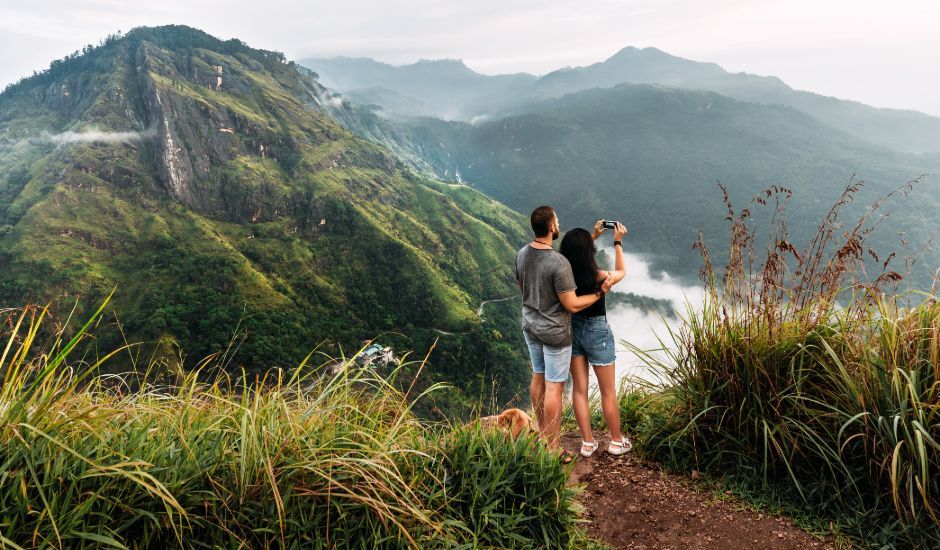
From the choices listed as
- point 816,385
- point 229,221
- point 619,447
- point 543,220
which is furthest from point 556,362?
point 229,221

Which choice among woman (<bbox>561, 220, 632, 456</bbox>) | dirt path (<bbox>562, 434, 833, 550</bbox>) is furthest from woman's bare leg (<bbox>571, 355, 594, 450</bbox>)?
dirt path (<bbox>562, 434, 833, 550</bbox>)

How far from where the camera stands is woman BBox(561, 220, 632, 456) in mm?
3375

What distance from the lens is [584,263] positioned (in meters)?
3.37

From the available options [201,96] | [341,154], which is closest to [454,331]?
[341,154]

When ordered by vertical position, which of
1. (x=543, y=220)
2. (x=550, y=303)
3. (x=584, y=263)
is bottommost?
(x=550, y=303)

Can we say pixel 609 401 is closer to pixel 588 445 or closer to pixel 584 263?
pixel 588 445

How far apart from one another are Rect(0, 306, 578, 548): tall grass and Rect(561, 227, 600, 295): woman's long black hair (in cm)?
143

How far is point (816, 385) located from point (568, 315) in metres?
1.51

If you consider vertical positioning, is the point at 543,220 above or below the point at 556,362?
above

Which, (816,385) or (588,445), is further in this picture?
(588,445)

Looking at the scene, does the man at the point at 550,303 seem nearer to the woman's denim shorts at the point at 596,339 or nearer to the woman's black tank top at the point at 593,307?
the woman's black tank top at the point at 593,307

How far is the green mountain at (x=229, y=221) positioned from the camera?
3258 inches

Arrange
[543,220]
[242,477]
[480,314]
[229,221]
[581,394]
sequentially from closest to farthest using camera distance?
[242,477] < [543,220] < [581,394] < [480,314] < [229,221]

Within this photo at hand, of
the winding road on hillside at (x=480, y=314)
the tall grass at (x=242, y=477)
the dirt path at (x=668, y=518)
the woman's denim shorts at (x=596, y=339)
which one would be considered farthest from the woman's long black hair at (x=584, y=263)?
the winding road on hillside at (x=480, y=314)
